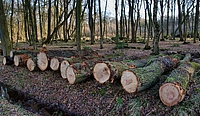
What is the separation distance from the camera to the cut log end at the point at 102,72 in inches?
Result: 158

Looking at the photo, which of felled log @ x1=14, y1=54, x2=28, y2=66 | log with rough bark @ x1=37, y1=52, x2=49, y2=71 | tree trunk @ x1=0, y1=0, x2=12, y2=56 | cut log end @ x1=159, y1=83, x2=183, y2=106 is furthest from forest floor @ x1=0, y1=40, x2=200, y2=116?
tree trunk @ x1=0, y1=0, x2=12, y2=56

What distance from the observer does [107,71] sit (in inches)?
158

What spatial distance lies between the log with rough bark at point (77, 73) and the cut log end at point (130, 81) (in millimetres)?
1268

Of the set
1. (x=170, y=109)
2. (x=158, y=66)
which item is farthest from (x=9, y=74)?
(x=170, y=109)

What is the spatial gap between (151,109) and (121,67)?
1.32m

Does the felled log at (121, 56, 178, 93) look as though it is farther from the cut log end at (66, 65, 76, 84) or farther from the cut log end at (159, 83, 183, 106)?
the cut log end at (66, 65, 76, 84)

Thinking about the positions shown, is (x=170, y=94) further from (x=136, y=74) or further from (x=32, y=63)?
(x=32, y=63)

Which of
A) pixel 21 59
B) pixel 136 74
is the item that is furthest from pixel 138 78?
pixel 21 59

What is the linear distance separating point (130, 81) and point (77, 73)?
1.53m

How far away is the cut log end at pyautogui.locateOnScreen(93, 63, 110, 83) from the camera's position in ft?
13.2

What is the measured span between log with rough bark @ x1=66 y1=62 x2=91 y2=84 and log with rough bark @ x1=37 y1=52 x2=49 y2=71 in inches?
61.4

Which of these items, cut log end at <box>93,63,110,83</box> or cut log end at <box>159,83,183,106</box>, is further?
cut log end at <box>93,63,110,83</box>

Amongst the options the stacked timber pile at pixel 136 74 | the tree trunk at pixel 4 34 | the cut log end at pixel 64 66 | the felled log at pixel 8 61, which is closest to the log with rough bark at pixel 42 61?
the stacked timber pile at pixel 136 74

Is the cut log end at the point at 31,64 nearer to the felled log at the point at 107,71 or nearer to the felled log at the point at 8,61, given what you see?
the felled log at the point at 8,61
